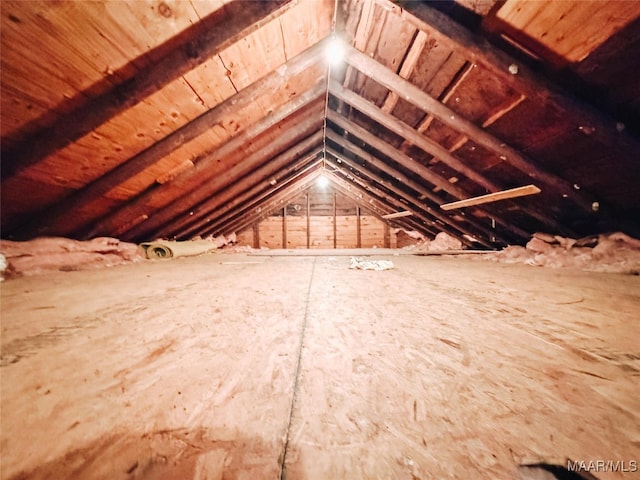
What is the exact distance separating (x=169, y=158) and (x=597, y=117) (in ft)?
11.9

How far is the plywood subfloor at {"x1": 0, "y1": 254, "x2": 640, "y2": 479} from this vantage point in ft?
1.51

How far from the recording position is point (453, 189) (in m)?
3.42

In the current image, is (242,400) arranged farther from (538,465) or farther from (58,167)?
(58,167)

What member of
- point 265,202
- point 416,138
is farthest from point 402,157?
point 265,202

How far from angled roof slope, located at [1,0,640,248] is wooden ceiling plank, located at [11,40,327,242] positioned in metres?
0.01

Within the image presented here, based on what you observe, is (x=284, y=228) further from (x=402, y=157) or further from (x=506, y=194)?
(x=506, y=194)

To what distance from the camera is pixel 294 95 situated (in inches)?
105

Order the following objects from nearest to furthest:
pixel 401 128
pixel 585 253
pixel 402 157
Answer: pixel 585 253
pixel 401 128
pixel 402 157

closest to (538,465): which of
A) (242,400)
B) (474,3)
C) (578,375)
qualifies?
(578,375)

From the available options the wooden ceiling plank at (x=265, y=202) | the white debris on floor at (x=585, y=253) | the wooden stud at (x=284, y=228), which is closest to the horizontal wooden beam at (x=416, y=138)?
the white debris on floor at (x=585, y=253)

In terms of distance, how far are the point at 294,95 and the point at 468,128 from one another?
1.86 metres

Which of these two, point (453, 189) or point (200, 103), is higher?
point (200, 103)

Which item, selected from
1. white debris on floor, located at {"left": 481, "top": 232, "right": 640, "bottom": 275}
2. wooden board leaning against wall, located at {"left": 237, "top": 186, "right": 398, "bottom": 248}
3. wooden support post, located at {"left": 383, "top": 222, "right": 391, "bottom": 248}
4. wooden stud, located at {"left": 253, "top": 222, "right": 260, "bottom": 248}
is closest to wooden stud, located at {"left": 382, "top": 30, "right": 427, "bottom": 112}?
white debris on floor, located at {"left": 481, "top": 232, "right": 640, "bottom": 275}

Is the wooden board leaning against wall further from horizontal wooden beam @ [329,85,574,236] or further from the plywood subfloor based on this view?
the plywood subfloor
